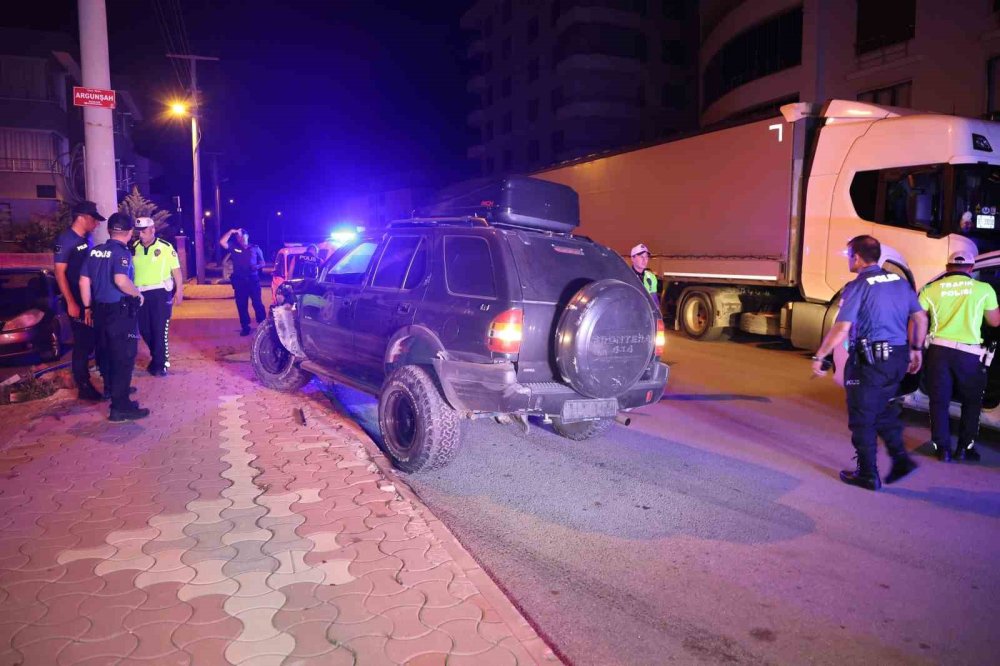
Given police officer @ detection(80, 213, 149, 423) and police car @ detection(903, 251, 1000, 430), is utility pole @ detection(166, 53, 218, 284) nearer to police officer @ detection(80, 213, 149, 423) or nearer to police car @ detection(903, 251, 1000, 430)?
police officer @ detection(80, 213, 149, 423)

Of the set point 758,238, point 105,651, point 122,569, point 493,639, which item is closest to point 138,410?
point 122,569

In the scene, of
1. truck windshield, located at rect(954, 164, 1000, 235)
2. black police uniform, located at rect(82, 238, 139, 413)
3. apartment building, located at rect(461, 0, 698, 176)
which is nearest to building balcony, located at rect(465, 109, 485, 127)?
apartment building, located at rect(461, 0, 698, 176)

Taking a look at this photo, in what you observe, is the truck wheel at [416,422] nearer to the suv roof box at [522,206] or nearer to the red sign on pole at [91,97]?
the suv roof box at [522,206]

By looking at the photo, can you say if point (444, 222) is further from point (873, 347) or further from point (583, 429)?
point (873, 347)

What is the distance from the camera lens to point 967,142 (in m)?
8.88

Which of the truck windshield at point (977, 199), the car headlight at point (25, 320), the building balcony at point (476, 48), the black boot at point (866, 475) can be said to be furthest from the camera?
the building balcony at point (476, 48)

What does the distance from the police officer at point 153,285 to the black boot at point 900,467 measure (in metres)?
7.54

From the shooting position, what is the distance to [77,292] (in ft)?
23.6

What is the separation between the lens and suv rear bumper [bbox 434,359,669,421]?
4.73m

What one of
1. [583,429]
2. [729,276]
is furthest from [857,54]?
[583,429]

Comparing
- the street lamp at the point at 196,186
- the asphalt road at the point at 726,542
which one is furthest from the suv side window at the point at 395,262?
the street lamp at the point at 196,186

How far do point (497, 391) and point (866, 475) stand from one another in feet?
9.24

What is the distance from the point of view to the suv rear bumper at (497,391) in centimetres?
473

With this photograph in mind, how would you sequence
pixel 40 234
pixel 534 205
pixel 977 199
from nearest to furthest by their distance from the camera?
1. pixel 534 205
2. pixel 977 199
3. pixel 40 234
